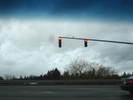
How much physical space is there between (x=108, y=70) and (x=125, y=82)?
71350mm

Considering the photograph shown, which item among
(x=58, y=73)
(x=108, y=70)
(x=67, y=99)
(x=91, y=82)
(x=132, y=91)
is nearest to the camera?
(x=67, y=99)

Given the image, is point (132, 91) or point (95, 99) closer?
point (95, 99)

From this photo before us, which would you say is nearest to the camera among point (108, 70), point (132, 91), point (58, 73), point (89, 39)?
point (132, 91)

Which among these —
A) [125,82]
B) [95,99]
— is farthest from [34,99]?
[125,82]

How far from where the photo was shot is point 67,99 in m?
15.8

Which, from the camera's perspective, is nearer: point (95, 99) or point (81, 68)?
point (95, 99)

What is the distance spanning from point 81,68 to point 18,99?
65.4 metres

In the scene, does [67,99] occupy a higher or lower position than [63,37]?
lower

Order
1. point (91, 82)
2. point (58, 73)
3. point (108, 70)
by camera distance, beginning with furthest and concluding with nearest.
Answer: point (108, 70), point (58, 73), point (91, 82)

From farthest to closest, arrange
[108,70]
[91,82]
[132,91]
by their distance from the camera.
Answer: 1. [108,70]
2. [91,82]
3. [132,91]

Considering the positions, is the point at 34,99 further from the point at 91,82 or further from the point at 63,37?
the point at 91,82

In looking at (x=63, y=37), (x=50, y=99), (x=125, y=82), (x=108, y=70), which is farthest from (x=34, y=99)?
(x=108, y=70)

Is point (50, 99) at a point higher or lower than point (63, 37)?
lower

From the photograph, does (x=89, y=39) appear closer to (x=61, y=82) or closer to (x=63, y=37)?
(x=63, y=37)
